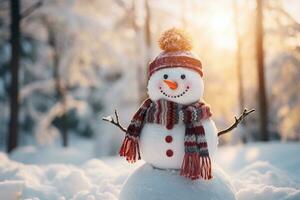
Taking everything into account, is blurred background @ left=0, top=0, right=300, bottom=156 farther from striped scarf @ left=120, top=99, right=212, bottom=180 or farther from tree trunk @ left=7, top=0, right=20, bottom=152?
striped scarf @ left=120, top=99, right=212, bottom=180

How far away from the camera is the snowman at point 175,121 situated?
4.86m

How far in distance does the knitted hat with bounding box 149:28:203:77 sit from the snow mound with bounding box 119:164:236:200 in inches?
42.0

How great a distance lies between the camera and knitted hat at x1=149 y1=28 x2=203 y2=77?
201 inches

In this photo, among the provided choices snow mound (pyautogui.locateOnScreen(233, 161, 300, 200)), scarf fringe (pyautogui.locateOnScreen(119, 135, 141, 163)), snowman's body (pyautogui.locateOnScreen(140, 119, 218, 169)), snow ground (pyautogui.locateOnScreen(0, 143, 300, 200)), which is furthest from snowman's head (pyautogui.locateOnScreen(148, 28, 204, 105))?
snow ground (pyautogui.locateOnScreen(0, 143, 300, 200))

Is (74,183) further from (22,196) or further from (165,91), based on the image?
(165,91)

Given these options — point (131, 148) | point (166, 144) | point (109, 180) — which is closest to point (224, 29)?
point (109, 180)

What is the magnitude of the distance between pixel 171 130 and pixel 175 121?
99 mm

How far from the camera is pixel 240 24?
52.3 ft

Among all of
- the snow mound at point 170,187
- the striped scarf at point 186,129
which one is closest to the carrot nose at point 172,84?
the striped scarf at point 186,129

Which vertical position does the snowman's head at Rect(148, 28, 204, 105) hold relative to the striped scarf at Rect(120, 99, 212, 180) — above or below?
above

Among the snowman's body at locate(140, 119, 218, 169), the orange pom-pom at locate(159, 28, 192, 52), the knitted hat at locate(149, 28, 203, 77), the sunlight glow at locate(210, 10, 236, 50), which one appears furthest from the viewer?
the sunlight glow at locate(210, 10, 236, 50)

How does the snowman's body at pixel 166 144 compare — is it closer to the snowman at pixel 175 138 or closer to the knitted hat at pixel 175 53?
the snowman at pixel 175 138

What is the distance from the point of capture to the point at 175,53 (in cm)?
517

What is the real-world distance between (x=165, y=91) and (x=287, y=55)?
11614 mm
